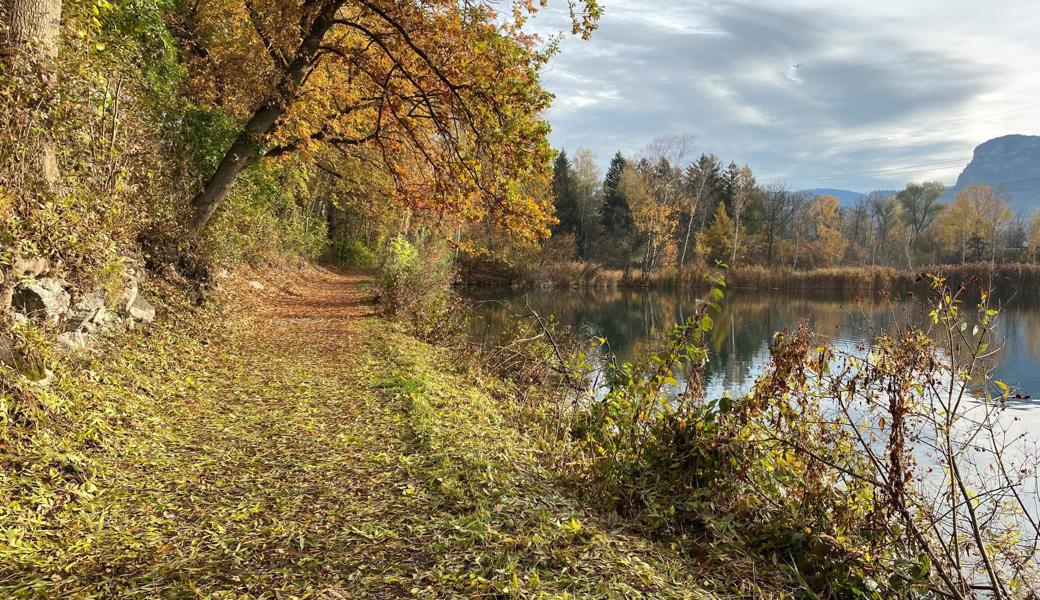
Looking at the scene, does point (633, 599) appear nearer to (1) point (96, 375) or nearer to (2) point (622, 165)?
(1) point (96, 375)

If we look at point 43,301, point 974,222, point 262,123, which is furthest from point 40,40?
point 974,222

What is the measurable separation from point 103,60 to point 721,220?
47898mm

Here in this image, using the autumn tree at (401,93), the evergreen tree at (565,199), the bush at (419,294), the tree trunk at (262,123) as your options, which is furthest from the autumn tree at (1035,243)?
the tree trunk at (262,123)

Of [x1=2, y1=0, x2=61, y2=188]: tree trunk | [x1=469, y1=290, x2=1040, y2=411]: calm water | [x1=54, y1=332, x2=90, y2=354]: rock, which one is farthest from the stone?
[x1=469, y1=290, x2=1040, y2=411]: calm water

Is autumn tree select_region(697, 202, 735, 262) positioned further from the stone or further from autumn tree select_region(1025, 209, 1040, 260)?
the stone

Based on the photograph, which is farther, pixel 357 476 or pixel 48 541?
pixel 357 476

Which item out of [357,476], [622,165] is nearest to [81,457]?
[357,476]

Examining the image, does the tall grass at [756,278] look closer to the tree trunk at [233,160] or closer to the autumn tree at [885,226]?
the tree trunk at [233,160]

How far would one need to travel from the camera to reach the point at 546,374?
25.0 feet

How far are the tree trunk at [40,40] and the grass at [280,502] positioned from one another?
6.34ft

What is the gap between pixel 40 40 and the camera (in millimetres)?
4945

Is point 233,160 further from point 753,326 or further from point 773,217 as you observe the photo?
point 773,217

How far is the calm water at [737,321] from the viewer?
12.6 m

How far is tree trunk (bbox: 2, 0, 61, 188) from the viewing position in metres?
4.80
